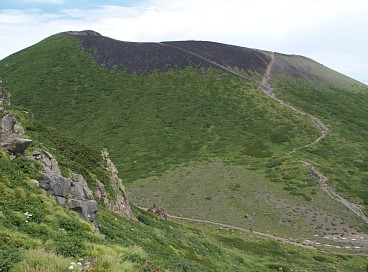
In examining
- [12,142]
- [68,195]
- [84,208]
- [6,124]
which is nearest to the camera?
[84,208]

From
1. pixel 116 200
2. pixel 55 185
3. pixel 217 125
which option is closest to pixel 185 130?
pixel 217 125

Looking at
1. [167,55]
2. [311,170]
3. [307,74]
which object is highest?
[167,55]

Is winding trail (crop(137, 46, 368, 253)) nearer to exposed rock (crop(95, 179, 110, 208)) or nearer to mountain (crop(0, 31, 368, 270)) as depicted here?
mountain (crop(0, 31, 368, 270))

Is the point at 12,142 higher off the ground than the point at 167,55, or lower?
lower

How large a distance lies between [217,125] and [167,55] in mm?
65357

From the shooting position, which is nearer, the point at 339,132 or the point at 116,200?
the point at 116,200

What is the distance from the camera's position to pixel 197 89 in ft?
493

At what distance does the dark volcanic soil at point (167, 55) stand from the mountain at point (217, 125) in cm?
71

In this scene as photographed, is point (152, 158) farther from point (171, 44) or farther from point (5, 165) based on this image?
point (171, 44)

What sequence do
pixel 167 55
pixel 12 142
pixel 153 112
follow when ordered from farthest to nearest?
pixel 167 55 < pixel 153 112 < pixel 12 142

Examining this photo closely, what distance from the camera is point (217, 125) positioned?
411ft

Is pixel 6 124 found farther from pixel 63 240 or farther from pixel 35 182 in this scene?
pixel 63 240

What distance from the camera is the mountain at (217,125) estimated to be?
69625mm

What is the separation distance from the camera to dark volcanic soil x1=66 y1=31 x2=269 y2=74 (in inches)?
6629
